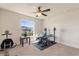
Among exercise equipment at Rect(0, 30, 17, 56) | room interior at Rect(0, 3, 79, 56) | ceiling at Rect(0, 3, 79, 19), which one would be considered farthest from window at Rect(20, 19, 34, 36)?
exercise equipment at Rect(0, 30, 17, 56)

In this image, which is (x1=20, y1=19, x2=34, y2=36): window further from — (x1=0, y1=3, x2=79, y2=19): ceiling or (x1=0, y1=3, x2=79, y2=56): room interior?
(x1=0, y1=3, x2=79, y2=19): ceiling

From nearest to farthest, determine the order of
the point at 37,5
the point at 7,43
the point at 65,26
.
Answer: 1. the point at 37,5
2. the point at 7,43
3. the point at 65,26

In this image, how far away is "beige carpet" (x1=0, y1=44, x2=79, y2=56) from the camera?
1.74m

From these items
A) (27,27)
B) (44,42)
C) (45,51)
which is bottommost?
(45,51)

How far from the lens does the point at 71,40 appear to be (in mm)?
1881

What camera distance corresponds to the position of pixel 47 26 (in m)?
1.91

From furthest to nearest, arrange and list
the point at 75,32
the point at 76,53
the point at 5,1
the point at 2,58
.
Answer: the point at 75,32 → the point at 76,53 → the point at 2,58 → the point at 5,1

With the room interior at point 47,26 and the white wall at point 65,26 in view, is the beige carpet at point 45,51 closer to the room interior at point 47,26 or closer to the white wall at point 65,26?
the room interior at point 47,26

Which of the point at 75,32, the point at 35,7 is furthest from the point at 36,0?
the point at 75,32

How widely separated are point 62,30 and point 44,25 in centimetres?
36

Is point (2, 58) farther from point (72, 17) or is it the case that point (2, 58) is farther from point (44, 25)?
point (72, 17)

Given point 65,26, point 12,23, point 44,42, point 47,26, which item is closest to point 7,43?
point 12,23

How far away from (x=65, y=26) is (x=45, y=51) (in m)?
0.62

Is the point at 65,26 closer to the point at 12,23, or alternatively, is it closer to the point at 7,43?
the point at 12,23
